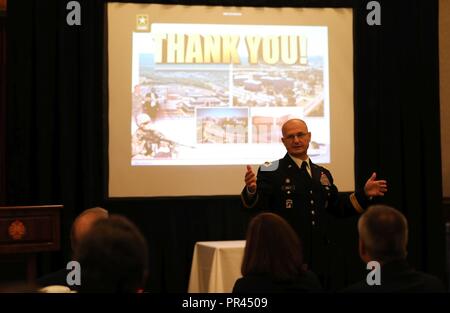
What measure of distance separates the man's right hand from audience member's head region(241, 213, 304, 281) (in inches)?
45.2

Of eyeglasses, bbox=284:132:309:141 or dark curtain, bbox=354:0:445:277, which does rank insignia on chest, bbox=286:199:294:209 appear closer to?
eyeglasses, bbox=284:132:309:141

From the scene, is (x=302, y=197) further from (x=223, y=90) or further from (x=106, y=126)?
(x=106, y=126)

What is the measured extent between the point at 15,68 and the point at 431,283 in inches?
152

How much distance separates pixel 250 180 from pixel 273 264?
1.29 metres

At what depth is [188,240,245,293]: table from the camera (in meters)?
4.23

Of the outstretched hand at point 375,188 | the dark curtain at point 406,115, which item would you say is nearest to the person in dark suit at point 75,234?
the outstretched hand at point 375,188

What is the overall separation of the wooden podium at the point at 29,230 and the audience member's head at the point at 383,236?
101 inches

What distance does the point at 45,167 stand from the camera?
482 centimetres

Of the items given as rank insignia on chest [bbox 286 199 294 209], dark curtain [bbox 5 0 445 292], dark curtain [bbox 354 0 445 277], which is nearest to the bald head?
rank insignia on chest [bbox 286 199 294 209]

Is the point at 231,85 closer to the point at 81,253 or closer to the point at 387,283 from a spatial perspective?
the point at 387,283

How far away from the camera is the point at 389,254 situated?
189 centimetres

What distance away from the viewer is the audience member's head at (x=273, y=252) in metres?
1.99

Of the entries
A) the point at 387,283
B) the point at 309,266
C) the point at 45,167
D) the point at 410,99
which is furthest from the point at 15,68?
the point at 387,283

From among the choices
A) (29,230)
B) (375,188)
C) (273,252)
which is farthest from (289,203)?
(29,230)
